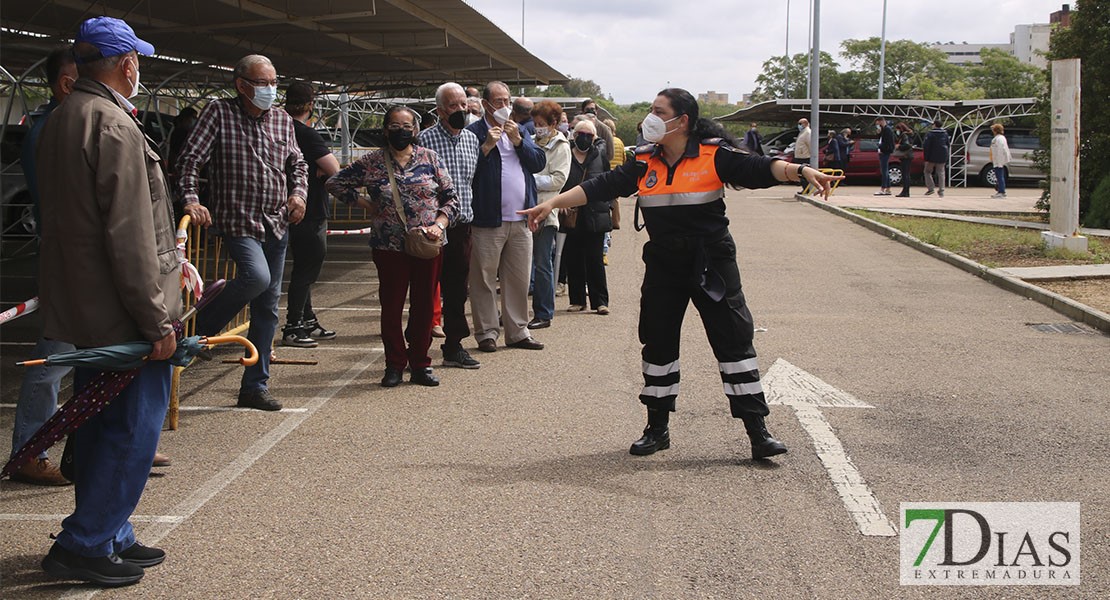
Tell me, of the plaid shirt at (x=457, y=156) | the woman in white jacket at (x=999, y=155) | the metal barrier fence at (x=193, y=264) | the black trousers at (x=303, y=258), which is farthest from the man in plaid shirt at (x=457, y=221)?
the woman in white jacket at (x=999, y=155)

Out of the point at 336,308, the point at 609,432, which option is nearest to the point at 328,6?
the point at 336,308

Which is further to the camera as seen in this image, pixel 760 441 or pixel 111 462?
pixel 760 441

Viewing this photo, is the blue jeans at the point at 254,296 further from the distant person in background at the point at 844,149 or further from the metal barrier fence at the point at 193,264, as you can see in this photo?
the distant person in background at the point at 844,149

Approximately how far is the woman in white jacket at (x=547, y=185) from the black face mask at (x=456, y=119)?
173 cm

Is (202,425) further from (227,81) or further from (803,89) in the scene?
(803,89)

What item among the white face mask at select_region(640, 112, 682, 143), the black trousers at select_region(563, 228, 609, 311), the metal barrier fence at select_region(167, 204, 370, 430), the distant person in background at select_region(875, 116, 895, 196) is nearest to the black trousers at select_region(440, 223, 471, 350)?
the metal barrier fence at select_region(167, 204, 370, 430)

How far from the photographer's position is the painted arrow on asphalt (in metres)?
5.01

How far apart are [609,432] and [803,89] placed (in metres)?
98.8

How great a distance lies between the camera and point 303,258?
29.9 feet

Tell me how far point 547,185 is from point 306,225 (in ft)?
7.34

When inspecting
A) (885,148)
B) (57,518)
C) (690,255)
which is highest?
(885,148)

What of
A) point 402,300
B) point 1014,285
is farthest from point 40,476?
point 1014,285

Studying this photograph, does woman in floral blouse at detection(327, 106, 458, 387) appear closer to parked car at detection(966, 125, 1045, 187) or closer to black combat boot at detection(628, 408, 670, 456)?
black combat boot at detection(628, 408, 670, 456)

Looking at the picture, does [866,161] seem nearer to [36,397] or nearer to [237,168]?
[237,168]
